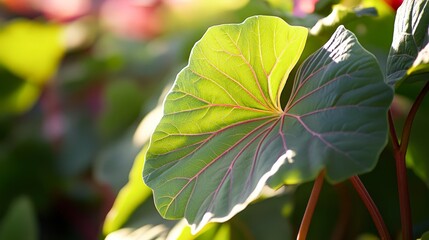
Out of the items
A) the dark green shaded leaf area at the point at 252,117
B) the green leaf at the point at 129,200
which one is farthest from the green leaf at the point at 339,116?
the green leaf at the point at 129,200

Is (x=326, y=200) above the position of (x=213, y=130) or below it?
below

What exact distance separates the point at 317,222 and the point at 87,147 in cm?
46

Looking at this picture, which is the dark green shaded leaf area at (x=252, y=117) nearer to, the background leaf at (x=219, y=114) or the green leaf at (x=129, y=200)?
the background leaf at (x=219, y=114)

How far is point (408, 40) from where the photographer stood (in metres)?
0.37

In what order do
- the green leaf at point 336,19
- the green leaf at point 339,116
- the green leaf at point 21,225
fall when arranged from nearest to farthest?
1. the green leaf at point 339,116
2. the green leaf at point 336,19
3. the green leaf at point 21,225

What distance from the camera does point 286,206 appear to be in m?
0.53

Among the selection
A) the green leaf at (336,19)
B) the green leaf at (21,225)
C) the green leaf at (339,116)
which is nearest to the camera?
the green leaf at (339,116)

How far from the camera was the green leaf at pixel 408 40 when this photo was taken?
1.20 ft

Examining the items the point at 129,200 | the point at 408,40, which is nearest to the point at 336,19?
the point at 408,40

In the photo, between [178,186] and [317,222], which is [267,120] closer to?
[178,186]

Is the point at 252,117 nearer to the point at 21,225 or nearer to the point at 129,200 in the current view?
the point at 129,200

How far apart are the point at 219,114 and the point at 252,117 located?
19mm

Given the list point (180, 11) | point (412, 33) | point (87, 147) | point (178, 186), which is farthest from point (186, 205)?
point (180, 11)

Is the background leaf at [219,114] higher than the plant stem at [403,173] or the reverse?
higher
